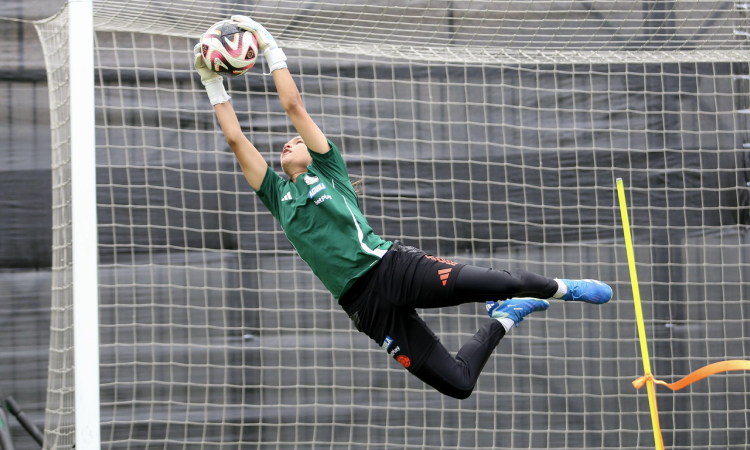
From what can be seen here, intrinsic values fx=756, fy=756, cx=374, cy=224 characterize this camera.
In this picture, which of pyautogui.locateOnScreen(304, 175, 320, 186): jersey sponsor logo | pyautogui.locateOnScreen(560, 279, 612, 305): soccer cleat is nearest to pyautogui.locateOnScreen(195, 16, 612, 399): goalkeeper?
pyautogui.locateOnScreen(304, 175, 320, 186): jersey sponsor logo

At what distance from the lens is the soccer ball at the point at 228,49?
3.01 m

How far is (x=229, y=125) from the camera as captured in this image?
3.19 metres

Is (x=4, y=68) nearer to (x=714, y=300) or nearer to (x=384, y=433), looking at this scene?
(x=384, y=433)

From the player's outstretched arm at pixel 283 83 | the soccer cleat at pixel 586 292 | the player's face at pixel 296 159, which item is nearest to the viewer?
the player's outstretched arm at pixel 283 83

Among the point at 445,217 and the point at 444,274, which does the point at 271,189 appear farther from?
the point at 445,217

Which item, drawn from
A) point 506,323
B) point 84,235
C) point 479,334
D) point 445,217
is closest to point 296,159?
point 84,235

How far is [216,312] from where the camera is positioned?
16.3 ft

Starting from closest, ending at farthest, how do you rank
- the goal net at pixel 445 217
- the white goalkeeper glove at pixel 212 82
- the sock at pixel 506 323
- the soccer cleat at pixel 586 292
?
the white goalkeeper glove at pixel 212 82 → the soccer cleat at pixel 586 292 → the sock at pixel 506 323 → the goal net at pixel 445 217

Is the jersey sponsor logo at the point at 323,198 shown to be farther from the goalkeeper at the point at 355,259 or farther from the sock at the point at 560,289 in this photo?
the sock at the point at 560,289

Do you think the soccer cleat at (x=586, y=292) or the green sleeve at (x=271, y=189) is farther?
the soccer cleat at (x=586, y=292)

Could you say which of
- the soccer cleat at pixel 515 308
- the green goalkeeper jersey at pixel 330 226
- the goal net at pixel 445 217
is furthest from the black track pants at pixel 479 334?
the goal net at pixel 445 217

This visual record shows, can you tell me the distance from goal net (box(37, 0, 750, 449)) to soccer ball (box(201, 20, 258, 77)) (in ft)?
5.51

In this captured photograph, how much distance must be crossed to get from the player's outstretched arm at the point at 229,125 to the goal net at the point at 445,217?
1.59 metres

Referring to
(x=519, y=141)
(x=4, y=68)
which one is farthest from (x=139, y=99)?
(x=519, y=141)
